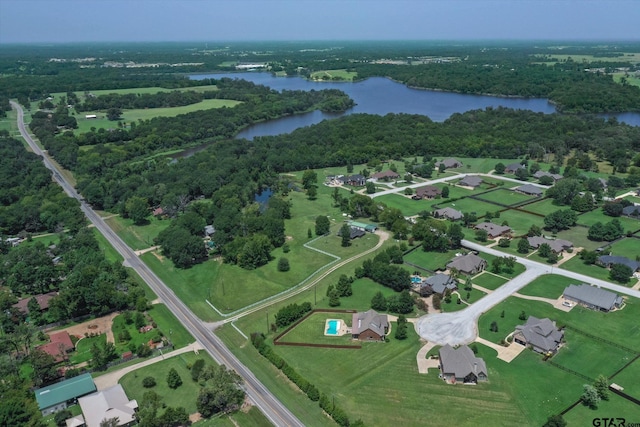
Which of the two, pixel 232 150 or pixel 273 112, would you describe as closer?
pixel 232 150

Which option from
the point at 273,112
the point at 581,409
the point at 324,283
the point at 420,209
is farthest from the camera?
the point at 273,112

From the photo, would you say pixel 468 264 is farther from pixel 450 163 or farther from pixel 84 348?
pixel 450 163

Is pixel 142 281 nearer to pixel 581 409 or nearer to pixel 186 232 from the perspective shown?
pixel 186 232

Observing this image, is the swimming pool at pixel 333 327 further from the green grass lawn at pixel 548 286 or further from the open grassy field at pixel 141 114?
the open grassy field at pixel 141 114

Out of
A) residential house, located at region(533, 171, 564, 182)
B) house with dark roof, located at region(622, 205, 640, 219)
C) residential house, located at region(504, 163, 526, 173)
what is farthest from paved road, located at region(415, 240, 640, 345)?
residential house, located at region(504, 163, 526, 173)

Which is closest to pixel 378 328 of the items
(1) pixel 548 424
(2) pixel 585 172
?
(1) pixel 548 424

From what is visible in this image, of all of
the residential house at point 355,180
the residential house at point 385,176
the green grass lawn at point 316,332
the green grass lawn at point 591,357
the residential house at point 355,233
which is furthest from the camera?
the residential house at point 385,176

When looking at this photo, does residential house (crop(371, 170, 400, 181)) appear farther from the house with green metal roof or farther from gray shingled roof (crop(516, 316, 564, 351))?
the house with green metal roof

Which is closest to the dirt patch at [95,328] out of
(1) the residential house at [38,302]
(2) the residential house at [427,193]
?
(1) the residential house at [38,302]
